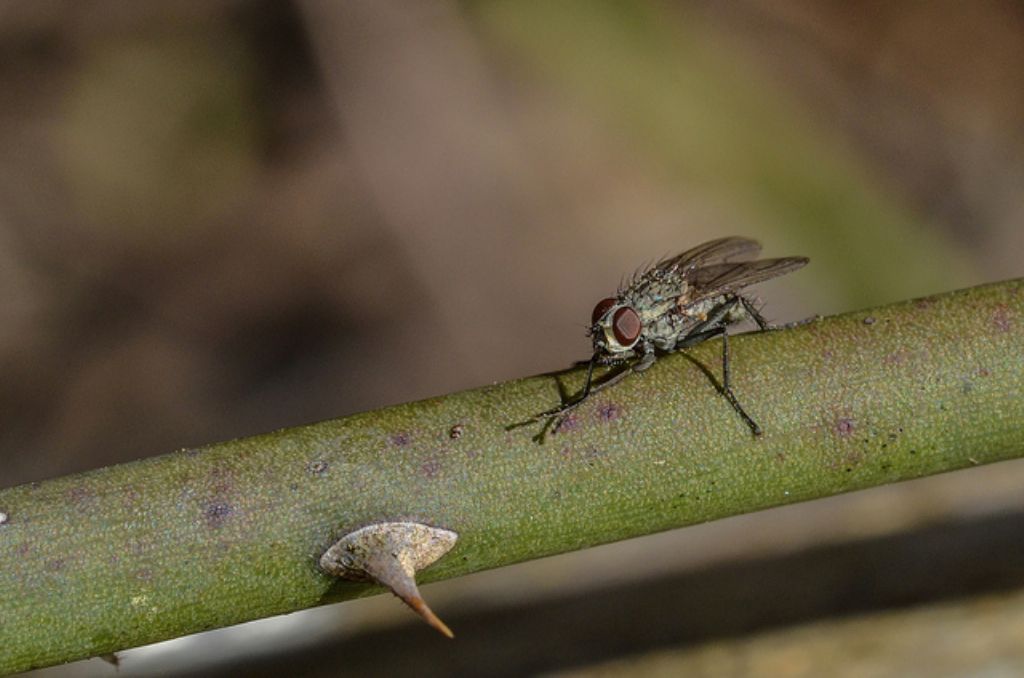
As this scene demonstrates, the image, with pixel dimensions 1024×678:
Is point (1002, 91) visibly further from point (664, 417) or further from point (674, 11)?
point (664, 417)

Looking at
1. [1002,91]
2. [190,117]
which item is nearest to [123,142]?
[190,117]

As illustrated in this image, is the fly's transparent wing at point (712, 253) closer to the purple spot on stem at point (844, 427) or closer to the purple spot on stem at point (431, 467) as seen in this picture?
the purple spot on stem at point (844, 427)

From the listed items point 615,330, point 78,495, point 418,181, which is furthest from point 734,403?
point 418,181

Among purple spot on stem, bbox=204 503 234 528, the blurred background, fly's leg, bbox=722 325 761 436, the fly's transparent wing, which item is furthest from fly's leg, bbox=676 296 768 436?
the blurred background

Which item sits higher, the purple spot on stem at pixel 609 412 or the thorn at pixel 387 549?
the purple spot on stem at pixel 609 412

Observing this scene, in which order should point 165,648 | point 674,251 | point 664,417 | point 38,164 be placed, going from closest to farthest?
point 664,417
point 165,648
point 38,164
point 674,251

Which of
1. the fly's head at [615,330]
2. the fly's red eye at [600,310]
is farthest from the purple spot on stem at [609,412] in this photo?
the fly's red eye at [600,310]

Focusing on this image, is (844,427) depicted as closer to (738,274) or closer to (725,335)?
(725,335)
